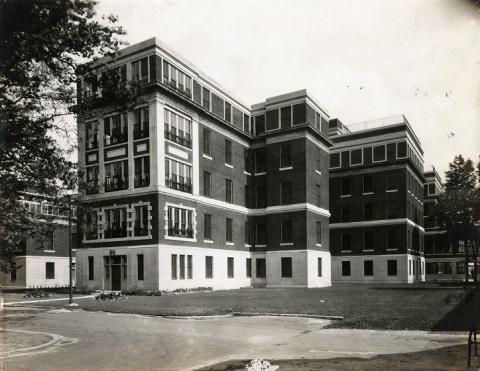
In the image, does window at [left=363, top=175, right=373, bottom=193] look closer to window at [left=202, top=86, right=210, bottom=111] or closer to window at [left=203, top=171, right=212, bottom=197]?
window at [left=203, top=171, right=212, bottom=197]

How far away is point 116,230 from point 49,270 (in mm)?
22106

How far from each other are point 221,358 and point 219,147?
104 ft

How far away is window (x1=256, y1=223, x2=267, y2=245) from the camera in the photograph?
45.5 meters

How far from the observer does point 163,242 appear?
33.2 metres

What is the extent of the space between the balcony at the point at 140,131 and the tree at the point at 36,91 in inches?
805

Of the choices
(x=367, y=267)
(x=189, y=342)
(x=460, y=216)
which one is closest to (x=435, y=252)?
(x=460, y=216)

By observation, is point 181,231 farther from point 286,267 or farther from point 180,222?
point 286,267

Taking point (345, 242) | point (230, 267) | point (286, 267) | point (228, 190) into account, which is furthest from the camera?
point (345, 242)

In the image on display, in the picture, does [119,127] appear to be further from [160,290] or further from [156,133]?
[160,290]

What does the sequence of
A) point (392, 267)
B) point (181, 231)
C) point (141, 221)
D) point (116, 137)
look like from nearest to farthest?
1. point (141, 221)
2. point (116, 137)
3. point (181, 231)
4. point (392, 267)

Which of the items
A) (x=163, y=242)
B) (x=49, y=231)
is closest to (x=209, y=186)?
(x=163, y=242)

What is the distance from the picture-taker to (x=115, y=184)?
35250 millimetres

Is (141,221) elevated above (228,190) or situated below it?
below

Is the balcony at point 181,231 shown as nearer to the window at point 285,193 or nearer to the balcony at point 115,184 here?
the balcony at point 115,184
